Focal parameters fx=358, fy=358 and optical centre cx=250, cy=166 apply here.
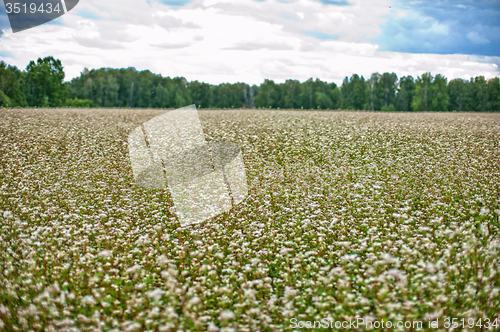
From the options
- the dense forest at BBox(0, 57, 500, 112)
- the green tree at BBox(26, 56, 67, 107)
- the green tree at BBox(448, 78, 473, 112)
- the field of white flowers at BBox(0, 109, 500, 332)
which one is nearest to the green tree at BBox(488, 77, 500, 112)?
the dense forest at BBox(0, 57, 500, 112)

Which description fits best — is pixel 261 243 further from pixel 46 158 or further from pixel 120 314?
pixel 46 158

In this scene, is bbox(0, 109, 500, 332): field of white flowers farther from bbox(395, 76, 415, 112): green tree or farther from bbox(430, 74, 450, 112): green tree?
bbox(395, 76, 415, 112): green tree

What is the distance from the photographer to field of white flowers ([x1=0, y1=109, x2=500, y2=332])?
17.4ft

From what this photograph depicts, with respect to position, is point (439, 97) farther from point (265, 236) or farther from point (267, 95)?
point (265, 236)

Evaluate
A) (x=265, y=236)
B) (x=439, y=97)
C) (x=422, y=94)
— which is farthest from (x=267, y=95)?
(x=265, y=236)

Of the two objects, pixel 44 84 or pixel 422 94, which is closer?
pixel 44 84

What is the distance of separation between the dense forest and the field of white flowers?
6803cm

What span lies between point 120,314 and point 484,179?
1135 centimetres

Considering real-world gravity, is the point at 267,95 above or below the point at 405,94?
above

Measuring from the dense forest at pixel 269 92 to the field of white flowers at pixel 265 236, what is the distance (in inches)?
2678

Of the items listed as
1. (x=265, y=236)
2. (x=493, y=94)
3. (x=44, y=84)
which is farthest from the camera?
(x=493, y=94)

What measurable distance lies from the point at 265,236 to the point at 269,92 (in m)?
104

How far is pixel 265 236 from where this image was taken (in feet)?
24.6

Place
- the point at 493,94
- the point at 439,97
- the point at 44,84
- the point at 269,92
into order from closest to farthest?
the point at 44,84 < the point at 493,94 < the point at 439,97 < the point at 269,92
